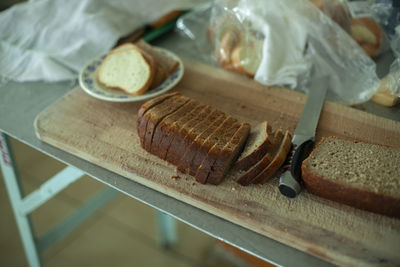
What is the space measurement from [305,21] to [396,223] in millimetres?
992

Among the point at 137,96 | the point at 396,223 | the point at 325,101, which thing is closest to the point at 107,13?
the point at 137,96

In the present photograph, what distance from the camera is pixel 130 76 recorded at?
1577mm

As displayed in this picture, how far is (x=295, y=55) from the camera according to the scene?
1680 mm

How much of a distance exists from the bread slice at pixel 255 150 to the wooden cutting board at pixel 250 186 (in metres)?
0.07

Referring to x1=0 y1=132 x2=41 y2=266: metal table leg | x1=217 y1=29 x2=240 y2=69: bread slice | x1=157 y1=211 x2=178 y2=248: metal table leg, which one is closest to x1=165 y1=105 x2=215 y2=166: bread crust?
x1=217 y1=29 x2=240 y2=69: bread slice

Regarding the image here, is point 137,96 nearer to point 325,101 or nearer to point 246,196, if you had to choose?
point 246,196

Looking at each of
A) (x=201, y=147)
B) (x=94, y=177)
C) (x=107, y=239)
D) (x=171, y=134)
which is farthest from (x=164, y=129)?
(x=107, y=239)

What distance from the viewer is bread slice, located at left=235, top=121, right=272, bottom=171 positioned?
116cm

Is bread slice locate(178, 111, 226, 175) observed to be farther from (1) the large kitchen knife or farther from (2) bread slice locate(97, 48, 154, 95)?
(2) bread slice locate(97, 48, 154, 95)

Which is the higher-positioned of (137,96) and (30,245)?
(137,96)

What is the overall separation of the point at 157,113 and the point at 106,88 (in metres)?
0.44

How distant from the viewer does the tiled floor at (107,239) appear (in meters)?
2.41

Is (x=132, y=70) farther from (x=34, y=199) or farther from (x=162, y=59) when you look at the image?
(x=34, y=199)

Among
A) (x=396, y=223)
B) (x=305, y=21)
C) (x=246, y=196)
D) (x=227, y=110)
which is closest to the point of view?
(x=396, y=223)
